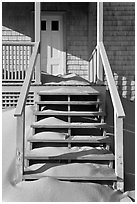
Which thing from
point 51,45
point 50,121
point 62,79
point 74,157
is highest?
point 51,45

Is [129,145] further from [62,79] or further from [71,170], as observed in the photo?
[62,79]

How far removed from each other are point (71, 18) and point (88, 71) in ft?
5.32

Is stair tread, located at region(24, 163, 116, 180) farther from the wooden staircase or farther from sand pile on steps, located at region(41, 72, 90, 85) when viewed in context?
sand pile on steps, located at region(41, 72, 90, 85)

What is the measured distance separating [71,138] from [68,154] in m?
0.52

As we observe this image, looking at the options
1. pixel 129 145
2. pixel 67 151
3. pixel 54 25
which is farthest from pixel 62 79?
pixel 67 151

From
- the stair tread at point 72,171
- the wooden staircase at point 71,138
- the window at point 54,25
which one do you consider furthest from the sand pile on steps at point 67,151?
the window at point 54,25

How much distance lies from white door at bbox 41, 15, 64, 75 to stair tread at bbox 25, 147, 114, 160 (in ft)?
17.7

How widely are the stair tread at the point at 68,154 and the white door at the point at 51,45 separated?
213 inches

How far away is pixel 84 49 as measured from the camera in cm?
1038

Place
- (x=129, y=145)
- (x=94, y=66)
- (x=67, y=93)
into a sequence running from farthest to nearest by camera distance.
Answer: (x=94, y=66) → (x=67, y=93) → (x=129, y=145)

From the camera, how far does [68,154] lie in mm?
5121

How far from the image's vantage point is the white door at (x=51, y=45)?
34.6ft

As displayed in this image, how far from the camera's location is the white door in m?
10.6

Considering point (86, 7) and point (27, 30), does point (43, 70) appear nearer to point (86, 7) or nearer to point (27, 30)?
point (27, 30)
